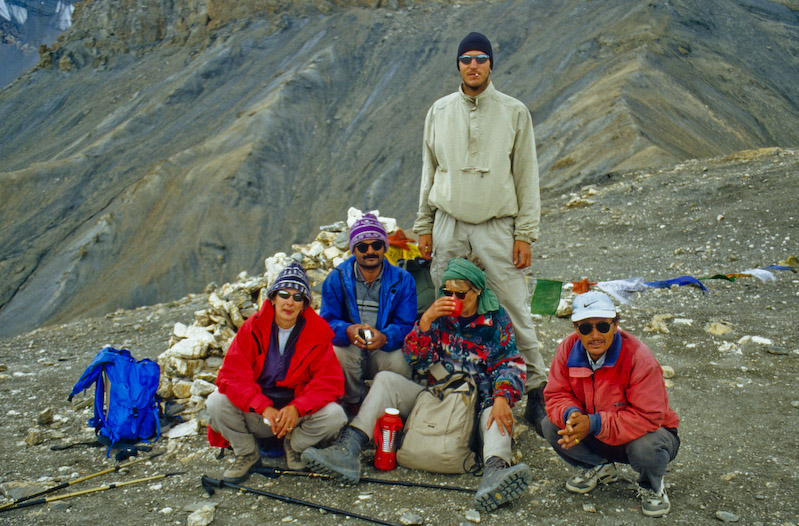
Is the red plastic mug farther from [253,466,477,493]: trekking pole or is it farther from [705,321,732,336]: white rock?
[705,321,732,336]: white rock

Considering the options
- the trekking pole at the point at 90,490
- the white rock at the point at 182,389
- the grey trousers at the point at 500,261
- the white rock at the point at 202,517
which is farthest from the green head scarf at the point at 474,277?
the white rock at the point at 182,389

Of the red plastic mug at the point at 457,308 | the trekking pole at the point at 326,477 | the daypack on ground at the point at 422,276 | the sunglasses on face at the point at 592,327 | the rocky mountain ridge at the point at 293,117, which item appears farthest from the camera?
the rocky mountain ridge at the point at 293,117

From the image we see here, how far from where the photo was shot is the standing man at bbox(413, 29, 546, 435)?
416 centimetres

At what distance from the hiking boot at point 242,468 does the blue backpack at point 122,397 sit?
3.44ft

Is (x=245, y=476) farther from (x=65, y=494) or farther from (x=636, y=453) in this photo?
(x=636, y=453)

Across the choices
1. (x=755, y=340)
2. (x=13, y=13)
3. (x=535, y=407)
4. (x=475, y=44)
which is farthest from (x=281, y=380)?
(x=13, y=13)

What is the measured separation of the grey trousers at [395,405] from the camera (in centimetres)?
363

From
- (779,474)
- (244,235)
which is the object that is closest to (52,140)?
(244,235)

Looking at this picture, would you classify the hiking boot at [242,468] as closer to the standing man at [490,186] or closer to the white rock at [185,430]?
the white rock at [185,430]

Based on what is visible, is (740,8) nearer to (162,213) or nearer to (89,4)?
(162,213)

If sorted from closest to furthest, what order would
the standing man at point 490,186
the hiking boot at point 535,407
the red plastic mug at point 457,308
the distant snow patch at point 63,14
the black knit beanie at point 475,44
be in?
1. the red plastic mug at point 457,308
2. the black knit beanie at point 475,44
3. the standing man at point 490,186
4. the hiking boot at point 535,407
5. the distant snow patch at point 63,14

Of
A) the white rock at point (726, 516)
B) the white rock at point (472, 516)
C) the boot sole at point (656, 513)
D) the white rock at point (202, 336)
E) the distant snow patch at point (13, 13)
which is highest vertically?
the distant snow patch at point (13, 13)

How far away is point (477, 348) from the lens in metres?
3.96

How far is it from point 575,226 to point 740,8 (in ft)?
105
